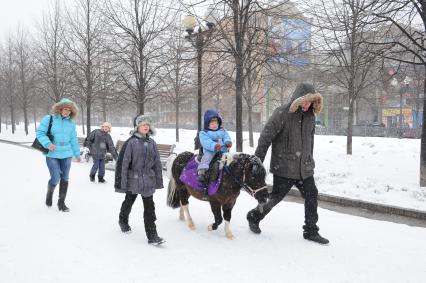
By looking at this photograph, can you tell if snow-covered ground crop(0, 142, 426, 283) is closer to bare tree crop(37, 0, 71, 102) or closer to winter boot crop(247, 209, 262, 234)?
winter boot crop(247, 209, 262, 234)

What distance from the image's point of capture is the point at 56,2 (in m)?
21.4

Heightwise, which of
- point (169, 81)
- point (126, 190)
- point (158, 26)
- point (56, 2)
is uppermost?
point (56, 2)

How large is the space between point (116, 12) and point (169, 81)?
7.61 meters

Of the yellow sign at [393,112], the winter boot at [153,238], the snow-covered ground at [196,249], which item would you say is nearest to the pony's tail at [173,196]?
the snow-covered ground at [196,249]

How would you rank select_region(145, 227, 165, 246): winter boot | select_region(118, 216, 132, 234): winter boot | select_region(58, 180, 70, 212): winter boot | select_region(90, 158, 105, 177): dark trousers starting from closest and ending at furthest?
select_region(145, 227, 165, 246): winter boot < select_region(118, 216, 132, 234): winter boot < select_region(58, 180, 70, 212): winter boot < select_region(90, 158, 105, 177): dark trousers

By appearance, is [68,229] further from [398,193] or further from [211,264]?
[398,193]

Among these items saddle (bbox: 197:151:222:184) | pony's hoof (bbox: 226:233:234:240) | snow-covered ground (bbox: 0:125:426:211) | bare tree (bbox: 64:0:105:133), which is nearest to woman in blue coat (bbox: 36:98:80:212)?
saddle (bbox: 197:151:222:184)

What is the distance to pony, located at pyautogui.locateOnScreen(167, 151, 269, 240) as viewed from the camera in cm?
448

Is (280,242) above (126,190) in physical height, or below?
below

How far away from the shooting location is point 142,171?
4.80 meters

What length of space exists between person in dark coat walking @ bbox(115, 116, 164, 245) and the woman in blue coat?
1831mm

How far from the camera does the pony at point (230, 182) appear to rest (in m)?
4.48

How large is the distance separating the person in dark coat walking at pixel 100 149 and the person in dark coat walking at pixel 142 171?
4.82 metres

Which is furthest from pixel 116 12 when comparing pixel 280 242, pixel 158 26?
pixel 280 242
